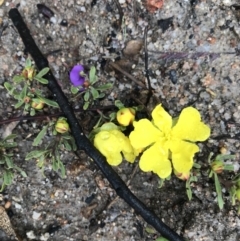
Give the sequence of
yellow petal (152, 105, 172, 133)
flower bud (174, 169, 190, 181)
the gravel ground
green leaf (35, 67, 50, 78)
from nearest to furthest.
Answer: yellow petal (152, 105, 172, 133), flower bud (174, 169, 190, 181), green leaf (35, 67, 50, 78), the gravel ground

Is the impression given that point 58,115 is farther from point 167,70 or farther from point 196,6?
point 196,6

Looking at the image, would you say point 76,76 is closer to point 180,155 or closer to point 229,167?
point 180,155

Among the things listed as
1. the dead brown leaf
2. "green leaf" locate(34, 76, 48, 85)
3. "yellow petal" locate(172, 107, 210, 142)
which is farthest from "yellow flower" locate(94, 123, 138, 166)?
the dead brown leaf

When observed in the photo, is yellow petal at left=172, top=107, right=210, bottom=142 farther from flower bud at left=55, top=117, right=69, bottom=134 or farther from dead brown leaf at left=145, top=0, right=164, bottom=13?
dead brown leaf at left=145, top=0, right=164, bottom=13

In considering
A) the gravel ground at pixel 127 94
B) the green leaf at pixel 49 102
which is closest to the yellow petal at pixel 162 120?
the gravel ground at pixel 127 94

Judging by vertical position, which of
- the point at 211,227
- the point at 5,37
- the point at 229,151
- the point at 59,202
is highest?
the point at 5,37

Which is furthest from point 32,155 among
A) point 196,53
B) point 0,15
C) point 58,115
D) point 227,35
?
point 227,35

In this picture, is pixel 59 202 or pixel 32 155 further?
pixel 59 202
